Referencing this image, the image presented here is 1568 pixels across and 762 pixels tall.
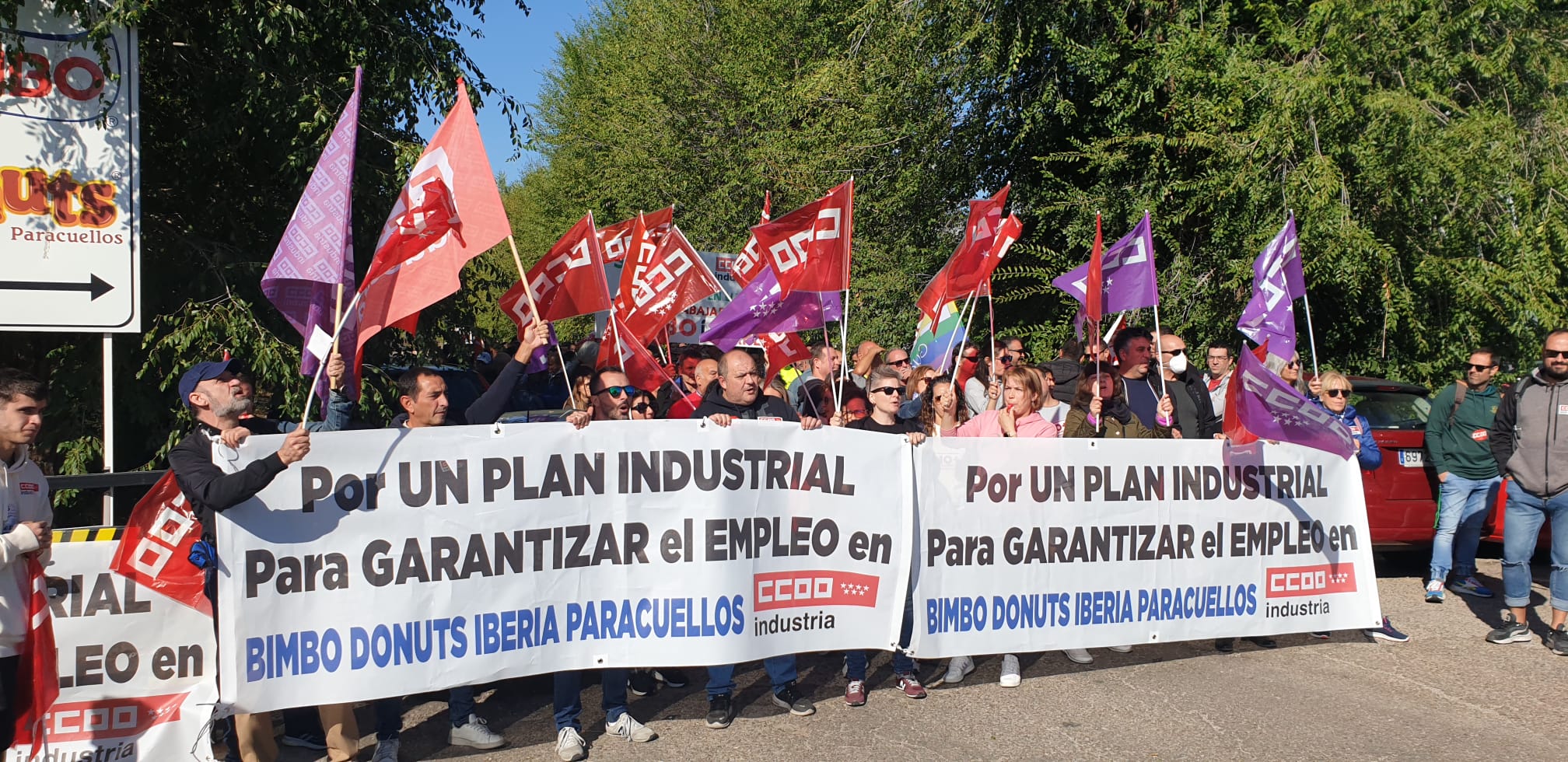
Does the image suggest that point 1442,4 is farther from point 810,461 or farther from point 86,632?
point 86,632

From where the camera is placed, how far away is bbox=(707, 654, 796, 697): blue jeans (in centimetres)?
559

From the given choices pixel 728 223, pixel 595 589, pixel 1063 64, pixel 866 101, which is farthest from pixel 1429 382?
pixel 728 223

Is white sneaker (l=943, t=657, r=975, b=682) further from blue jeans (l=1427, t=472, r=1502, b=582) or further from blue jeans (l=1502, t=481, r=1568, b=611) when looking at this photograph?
blue jeans (l=1427, t=472, r=1502, b=582)

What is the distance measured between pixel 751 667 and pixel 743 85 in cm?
1710

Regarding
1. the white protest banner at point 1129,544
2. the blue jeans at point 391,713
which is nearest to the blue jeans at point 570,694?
the blue jeans at point 391,713

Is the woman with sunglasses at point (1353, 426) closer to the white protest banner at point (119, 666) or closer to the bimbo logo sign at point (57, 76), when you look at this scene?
the white protest banner at point (119, 666)

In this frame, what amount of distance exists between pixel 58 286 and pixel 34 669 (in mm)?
2838

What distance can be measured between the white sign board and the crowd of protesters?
2.67 feet

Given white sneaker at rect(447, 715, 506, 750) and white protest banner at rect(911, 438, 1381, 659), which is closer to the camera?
white sneaker at rect(447, 715, 506, 750)

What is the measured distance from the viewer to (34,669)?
4.02 m

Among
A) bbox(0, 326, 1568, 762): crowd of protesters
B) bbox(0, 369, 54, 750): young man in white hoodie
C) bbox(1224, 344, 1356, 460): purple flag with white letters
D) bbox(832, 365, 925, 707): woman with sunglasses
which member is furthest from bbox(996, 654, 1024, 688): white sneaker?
Result: bbox(0, 369, 54, 750): young man in white hoodie

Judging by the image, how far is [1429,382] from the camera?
11539 millimetres

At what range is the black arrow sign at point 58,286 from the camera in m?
6.02

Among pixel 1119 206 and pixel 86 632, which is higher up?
pixel 1119 206
